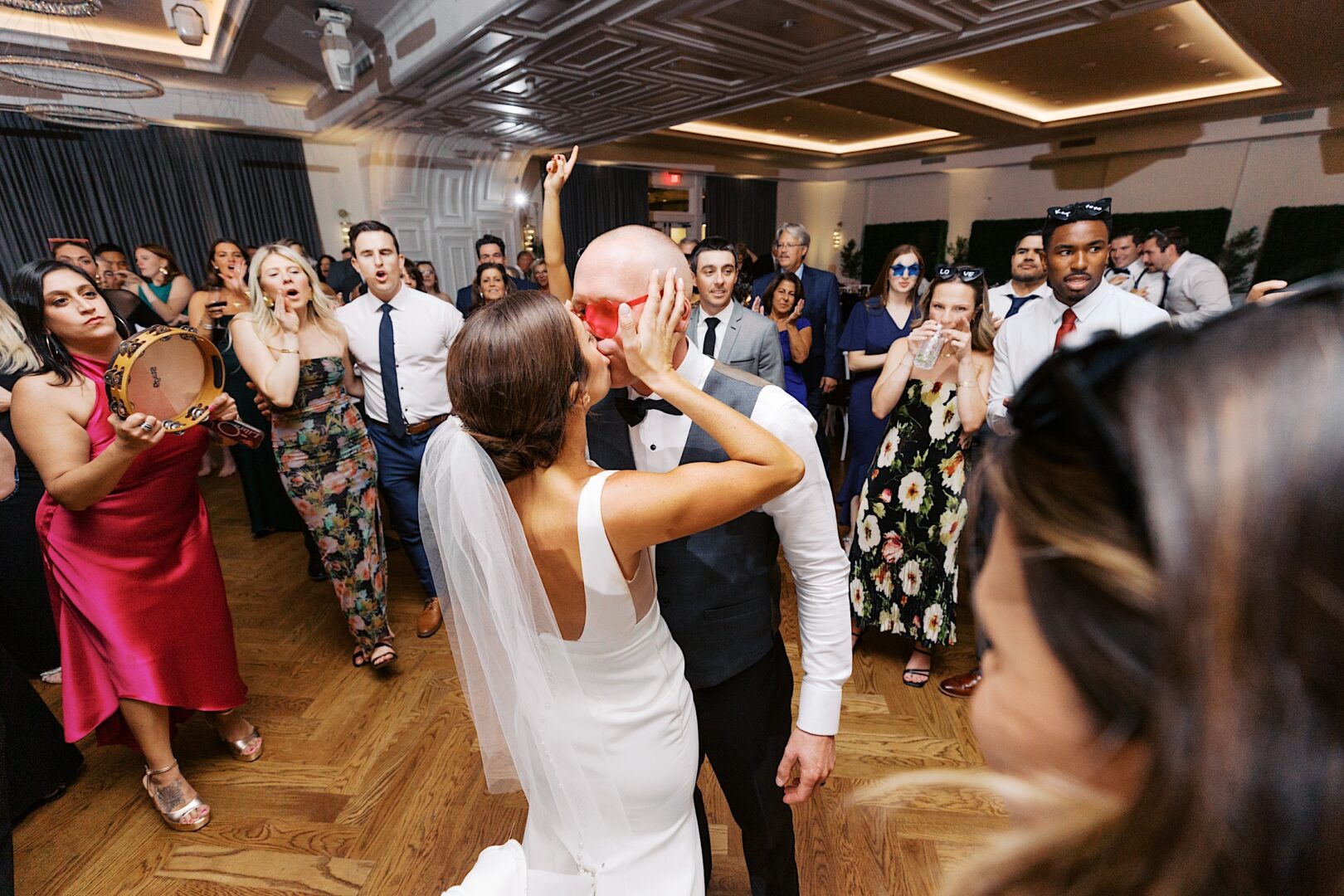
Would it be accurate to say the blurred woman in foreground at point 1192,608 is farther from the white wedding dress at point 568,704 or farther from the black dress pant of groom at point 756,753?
the black dress pant of groom at point 756,753

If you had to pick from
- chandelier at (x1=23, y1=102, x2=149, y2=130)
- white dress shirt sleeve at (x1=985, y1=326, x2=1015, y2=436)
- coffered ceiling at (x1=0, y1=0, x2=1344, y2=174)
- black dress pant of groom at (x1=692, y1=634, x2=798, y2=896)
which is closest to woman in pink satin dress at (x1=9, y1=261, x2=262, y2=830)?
black dress pant of groom at (x1=692, y1=634, x2=798, y2=896)

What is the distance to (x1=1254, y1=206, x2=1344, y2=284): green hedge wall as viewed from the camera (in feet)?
24.6

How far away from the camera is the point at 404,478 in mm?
3008

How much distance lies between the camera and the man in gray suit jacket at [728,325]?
3.03 meters

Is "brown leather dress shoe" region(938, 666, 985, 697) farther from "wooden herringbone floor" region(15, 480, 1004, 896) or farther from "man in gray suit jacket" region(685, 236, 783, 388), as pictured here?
"man in gray suit jacket" region(685, 236, 783, 388)

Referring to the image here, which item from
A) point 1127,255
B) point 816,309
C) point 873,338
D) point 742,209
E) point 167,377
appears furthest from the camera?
point 742,209

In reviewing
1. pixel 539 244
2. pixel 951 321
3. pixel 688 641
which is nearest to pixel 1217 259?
pixel 951 321

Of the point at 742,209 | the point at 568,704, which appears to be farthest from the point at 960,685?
the point at 742,209

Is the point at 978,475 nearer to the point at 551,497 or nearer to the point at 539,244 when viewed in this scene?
the point at 551,497

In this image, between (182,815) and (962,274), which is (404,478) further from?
(962,274)

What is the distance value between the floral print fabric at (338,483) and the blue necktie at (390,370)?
0.21 m

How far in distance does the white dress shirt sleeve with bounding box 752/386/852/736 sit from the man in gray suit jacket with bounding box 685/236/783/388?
185 cm

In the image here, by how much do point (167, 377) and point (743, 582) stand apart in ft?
5.88

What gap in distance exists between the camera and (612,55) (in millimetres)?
5238
